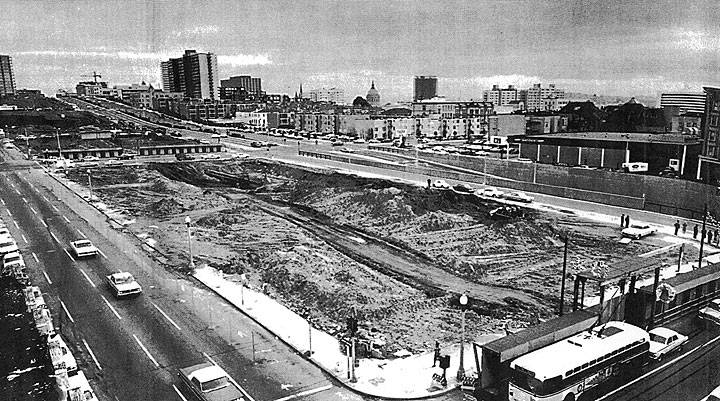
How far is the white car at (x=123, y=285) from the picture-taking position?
1285 cm

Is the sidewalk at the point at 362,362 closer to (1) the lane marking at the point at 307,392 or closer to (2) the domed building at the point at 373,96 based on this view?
(1) the lane marking at the point at 307,392

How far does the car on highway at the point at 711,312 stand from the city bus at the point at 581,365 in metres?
2.36

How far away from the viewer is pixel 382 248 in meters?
18.5

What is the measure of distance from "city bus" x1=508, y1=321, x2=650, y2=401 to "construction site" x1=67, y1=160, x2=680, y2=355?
129 inches

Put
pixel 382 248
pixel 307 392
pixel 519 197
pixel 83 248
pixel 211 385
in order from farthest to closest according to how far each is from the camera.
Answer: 1. pixel 519 197
2. pixel 382 248
3. pixel 83 248
4. pixel 307 392
5. pixel 211 385

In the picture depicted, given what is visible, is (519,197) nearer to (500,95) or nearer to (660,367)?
(660,367)

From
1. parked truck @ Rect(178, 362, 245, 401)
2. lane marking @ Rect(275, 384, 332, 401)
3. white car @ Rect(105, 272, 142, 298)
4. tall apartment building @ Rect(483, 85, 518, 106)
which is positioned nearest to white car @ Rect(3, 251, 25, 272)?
white car @ Rect(105, 272, 142, 298)

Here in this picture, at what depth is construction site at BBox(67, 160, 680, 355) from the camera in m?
12.6

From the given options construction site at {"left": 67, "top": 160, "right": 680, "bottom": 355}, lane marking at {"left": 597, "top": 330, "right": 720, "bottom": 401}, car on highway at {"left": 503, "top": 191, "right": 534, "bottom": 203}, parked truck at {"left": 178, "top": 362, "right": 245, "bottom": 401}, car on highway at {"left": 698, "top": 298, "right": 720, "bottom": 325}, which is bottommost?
construction site at {"left": 67, "top": 160, "right": 680, "bottom": 355}

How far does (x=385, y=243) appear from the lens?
19.1 m

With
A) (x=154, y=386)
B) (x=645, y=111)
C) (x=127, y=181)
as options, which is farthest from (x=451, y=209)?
(x=645, y=111)

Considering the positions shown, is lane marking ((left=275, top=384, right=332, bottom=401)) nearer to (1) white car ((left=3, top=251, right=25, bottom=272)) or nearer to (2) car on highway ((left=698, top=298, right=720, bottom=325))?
(2) car on highway ((left=698, top=298, right=720, bottom=325))

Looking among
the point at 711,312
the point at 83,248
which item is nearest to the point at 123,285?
the point at 83,248

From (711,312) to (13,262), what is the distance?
57.2 feet
